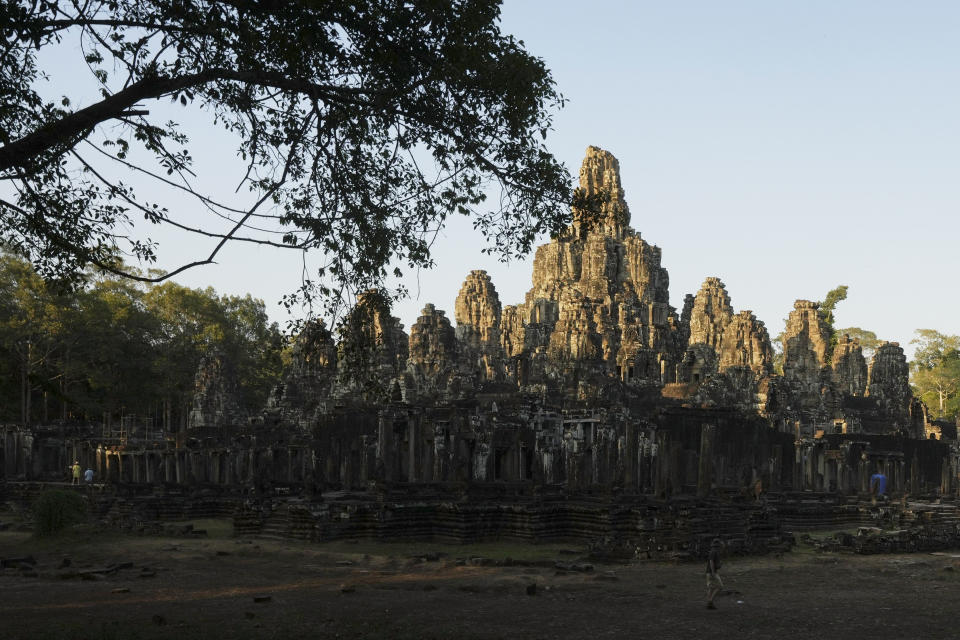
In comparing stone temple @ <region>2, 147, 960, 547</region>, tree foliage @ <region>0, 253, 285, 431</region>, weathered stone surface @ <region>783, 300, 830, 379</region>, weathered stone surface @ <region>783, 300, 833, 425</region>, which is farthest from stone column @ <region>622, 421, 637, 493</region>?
weathered stone surface @ <region>783, 300, 830, 379</region>

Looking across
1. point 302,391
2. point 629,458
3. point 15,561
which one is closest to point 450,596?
point 15,561

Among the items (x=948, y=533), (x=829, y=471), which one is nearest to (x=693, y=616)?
(x=948, y=533)

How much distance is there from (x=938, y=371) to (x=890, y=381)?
24.7 metres

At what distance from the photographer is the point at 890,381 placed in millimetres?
67625

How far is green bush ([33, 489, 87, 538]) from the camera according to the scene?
76.6 feet

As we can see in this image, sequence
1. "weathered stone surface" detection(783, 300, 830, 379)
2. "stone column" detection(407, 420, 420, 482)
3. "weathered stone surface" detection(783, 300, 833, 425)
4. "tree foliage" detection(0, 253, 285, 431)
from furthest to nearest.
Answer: "weathered stone surface" detection(783, 300, 830, 379) < "weathered stone surface" detection(783, 300, 833, 425) < "tree foliage" detection(0, 253, 285, 431) < "stone column" detection(407, 420, 420, 482)

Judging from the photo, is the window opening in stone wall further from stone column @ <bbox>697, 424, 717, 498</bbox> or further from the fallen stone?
the fallen stone

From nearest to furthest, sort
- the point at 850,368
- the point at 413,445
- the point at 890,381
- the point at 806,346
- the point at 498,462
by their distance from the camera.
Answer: the point at 413,445, the point at 498,462, the point at 890,381, the point at 850,368, the point at 806,346

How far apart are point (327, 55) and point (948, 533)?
18.5 m

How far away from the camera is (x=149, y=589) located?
16.0 meters

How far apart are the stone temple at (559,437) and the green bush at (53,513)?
4.14 m

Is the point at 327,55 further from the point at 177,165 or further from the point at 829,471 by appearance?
the point at 829,471

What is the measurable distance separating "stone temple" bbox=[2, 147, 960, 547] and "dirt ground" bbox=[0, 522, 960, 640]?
2450mm

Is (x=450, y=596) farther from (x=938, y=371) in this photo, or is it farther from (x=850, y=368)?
(x=938, y=371)
